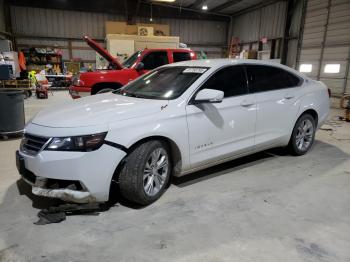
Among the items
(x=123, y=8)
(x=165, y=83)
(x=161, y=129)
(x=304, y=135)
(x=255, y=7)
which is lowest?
(x=304, y=135)

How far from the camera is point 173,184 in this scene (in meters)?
3.26

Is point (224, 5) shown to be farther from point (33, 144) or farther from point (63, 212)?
point (63, 212)

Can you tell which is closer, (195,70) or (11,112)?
(195,70)

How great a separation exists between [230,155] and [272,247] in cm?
134

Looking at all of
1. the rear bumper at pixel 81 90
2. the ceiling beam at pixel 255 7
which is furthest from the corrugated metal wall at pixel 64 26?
the rear bumper at pixel 81 90

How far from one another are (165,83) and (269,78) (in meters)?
1.44

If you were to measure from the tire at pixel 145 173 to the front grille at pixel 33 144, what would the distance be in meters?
0.73

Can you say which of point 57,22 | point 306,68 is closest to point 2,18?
point 57,22

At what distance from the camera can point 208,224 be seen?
2449 millimetres

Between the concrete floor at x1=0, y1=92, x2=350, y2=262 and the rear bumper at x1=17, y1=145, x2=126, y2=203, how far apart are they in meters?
0.29

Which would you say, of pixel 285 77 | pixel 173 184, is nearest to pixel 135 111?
pixel 173 184

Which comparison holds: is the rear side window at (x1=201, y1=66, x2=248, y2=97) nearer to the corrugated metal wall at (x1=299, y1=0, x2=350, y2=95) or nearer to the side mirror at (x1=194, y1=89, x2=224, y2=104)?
the side mirror at (x1=194, y1=89, x2=224, y2=104)

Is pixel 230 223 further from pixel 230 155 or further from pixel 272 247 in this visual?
pixel 230 155

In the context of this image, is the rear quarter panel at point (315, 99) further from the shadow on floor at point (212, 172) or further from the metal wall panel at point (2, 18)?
the metal wall panel at point (2, 18)
